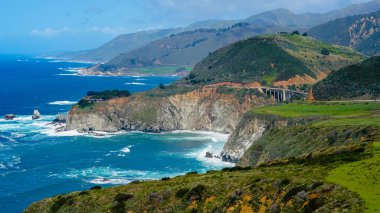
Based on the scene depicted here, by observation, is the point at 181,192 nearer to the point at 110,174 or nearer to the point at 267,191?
the point at 267,191

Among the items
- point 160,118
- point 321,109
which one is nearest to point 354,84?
point 321,109

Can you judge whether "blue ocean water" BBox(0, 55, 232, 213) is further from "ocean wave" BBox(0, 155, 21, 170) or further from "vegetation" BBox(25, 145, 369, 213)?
"vegetation" BBox(25, 145, 369, 213)

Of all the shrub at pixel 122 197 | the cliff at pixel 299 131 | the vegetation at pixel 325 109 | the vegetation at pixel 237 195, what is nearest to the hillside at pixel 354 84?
the vegetation at pixel 325 109

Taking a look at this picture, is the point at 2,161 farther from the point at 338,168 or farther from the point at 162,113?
the point at 338,168

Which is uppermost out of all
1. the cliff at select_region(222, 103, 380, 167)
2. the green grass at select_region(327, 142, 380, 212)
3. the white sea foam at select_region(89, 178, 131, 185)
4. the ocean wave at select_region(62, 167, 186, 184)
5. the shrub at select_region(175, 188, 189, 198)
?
the green grass at select_region(327, 142, 380, 212)

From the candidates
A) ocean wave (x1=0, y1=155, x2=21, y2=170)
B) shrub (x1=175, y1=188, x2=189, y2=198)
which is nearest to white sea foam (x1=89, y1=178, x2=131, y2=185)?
ocean wave (x1=0, y1=155, x2=21, y2=170)

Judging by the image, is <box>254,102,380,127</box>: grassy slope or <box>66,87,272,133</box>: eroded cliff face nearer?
<box>254,102,380,127</box>: grassy slope
